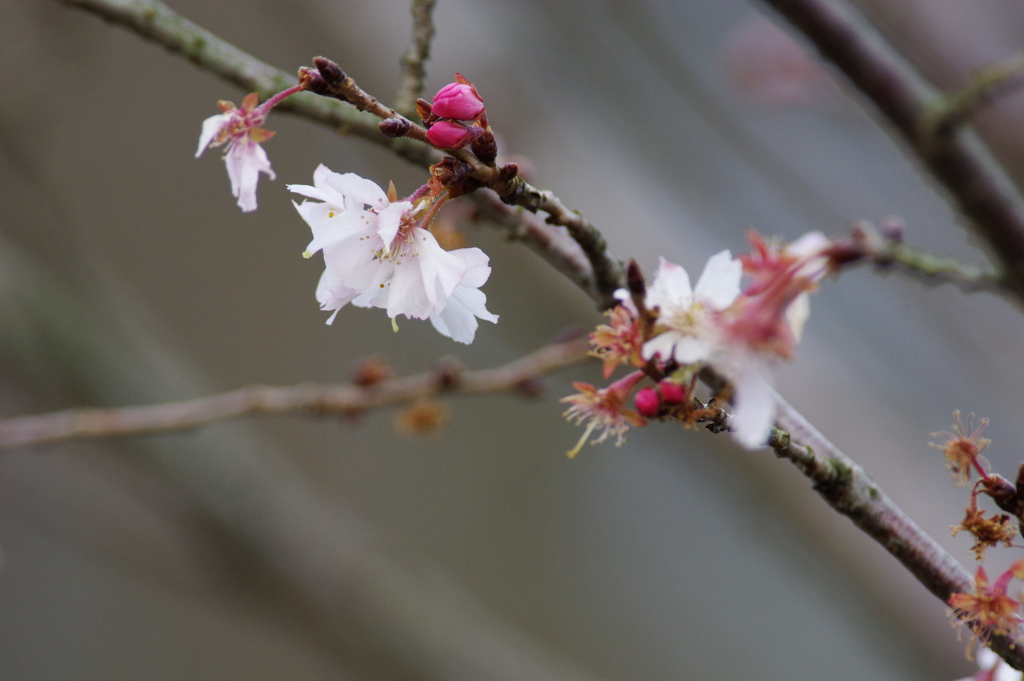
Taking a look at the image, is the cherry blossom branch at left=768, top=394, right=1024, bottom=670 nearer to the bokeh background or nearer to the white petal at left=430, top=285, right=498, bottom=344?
the white petal at left=430, top=285, right=498, bottom=344

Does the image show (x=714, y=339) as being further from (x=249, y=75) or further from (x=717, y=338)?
(x=249, y=75)

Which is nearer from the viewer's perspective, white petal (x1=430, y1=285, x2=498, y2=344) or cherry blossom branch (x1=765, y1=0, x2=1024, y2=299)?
white petal (x1=430, y1=285, x2=498, y2=344)

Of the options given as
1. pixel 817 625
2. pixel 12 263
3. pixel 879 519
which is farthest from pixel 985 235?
pixel 817 625

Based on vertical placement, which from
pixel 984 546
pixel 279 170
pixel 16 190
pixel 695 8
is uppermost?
pixel 695 8

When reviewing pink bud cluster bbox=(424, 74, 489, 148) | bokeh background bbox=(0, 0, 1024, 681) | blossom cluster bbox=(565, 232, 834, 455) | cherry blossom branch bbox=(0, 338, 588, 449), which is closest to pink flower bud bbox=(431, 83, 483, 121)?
pink bud cluster bbox=(424, 74, 489, 148)

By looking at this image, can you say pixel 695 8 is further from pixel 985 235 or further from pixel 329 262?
pixel 329 262

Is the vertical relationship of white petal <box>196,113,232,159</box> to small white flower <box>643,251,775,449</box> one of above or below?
above

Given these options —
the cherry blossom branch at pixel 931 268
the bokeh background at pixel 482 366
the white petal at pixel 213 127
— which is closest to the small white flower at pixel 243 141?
the white petal at pixel 213 127
